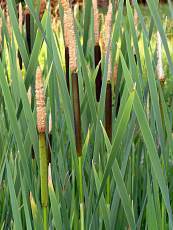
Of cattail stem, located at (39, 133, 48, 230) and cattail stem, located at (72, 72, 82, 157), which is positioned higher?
cattail stem, located at (72, 72, 82, 157)

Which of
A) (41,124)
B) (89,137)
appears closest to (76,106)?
(41,124)

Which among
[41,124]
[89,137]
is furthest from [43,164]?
[89,137]

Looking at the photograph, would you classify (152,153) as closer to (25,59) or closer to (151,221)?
(151,221)

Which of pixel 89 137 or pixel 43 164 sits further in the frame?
pixel 89 137

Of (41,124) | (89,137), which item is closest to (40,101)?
(41,124)

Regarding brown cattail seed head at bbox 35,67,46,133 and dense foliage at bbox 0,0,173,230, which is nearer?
brown cattail seed head at bbox 35,67,46,133

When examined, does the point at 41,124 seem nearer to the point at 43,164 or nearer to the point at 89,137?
the point at 43,164

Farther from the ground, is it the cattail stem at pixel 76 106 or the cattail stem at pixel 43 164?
the cattail stem at pixel 76 106

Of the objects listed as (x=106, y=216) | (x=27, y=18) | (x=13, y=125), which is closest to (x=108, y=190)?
(x=106, y=216)

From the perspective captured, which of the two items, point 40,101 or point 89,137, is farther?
point 89,137

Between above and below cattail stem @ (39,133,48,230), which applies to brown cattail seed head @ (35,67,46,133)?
above

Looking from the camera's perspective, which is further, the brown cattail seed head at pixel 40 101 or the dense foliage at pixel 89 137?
the dense foliage at pixel 89 137

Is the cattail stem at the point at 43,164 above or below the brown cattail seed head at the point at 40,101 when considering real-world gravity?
below

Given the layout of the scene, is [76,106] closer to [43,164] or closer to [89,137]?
[43,164]
